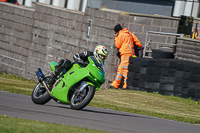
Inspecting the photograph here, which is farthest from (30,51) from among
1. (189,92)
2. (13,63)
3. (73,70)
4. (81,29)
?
(73,70)

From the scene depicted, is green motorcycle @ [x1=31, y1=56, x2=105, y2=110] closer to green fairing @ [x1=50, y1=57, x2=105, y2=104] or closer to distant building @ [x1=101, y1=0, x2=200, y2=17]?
green fairing @ [x1=50, y1=57, x2=105, y2=104]

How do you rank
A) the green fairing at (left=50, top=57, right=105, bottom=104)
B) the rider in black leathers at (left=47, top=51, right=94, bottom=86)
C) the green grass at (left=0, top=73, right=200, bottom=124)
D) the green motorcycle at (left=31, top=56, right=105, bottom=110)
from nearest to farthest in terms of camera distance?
the green motorcycle at (left=31, top=56, right=105, bottom=110), the green fairing at (left=50, top=57, right=105, bottom=104), the rider in black leathers at (left=47, top=51, right=94, bottom=86), the green grass at (left=0, top=73, right=200, bottom=124)

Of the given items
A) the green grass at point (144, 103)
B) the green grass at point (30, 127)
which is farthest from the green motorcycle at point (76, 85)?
the green grass at point (30, 127)

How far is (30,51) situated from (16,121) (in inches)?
521

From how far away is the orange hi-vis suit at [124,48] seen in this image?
15.4m

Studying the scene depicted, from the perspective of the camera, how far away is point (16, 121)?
6.50 metres

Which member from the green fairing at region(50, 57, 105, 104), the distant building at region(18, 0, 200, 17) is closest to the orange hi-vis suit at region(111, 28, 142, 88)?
the distant building at region(18, 0, 200, 17)

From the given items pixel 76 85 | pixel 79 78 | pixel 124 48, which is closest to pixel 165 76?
pixel 124 48

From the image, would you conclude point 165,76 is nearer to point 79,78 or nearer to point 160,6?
point 79,78

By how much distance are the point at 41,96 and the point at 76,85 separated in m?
0.93

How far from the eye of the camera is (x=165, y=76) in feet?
46.0

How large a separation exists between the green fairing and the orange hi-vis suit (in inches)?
224

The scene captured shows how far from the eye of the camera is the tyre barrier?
13484 mm

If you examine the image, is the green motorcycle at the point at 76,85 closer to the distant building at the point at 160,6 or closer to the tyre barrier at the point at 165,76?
the tyre barrier at the point at 165,76
